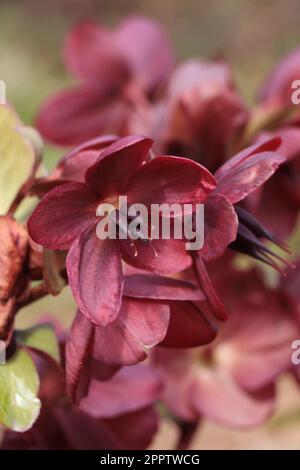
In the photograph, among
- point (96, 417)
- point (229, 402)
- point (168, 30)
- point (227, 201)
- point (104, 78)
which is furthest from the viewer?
point (168, 30)

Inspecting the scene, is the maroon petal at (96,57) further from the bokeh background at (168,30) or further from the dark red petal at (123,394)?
the bokeh background at (168,30)

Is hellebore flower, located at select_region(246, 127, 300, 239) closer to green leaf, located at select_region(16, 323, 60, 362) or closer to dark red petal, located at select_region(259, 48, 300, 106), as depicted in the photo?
dark red petal, located at select_region(259, 48, 300, 106)

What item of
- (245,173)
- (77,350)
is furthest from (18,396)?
(245,173)

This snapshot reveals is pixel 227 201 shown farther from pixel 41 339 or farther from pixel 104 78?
pixel 104 78

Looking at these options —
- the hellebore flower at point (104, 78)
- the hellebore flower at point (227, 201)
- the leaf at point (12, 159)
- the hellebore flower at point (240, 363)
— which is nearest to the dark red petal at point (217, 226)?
the hellebore flower at point (227, 201)

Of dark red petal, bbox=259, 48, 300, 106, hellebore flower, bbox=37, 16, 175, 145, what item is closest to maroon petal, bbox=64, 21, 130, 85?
hellebore flower, bbox=37, 16, 175, 145
